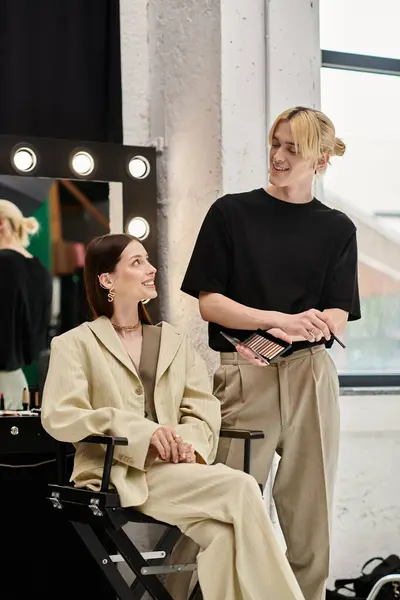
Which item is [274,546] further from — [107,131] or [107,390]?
[107,131]

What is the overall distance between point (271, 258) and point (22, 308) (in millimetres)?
Answer: 1118

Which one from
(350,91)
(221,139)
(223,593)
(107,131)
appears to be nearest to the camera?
(223,593)

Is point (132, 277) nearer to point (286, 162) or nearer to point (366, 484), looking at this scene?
point (286, 162)

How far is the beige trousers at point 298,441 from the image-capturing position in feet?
9.84

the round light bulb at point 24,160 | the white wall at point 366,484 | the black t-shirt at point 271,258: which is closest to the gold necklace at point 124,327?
the black t-shirt at point 271,258

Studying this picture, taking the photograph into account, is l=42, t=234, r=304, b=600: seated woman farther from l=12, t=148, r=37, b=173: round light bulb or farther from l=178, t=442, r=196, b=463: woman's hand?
l=12, t=148, r=37, b=173: round light bulb

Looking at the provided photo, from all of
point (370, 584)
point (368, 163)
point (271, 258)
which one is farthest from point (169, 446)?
point (368, 163)

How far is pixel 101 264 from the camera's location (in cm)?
306

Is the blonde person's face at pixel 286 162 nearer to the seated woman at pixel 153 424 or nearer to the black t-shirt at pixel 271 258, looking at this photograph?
the black t-shirt at pixel 271 258

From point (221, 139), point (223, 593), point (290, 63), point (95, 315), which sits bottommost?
point (223, 593)

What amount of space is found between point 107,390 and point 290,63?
5.07 feet

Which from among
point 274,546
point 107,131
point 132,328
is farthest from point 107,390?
point 107,131

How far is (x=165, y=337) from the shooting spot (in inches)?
122

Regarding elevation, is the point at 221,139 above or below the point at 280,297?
above
